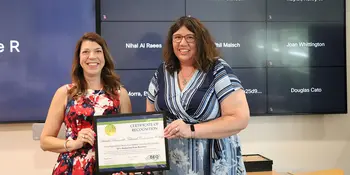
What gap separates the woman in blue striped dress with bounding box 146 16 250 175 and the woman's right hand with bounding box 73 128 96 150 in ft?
1.06

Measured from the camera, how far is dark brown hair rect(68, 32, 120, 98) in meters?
1.72

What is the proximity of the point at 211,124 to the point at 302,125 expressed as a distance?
1.65 m

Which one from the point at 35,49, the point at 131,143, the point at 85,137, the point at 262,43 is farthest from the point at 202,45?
the point at 35,49

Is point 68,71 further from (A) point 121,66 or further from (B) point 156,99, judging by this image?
(B) point 156,99

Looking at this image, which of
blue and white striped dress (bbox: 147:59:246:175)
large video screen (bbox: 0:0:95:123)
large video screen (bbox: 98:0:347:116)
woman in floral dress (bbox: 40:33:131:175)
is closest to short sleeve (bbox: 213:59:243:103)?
blue and white striped dress (bbox: 147:59:246:175)

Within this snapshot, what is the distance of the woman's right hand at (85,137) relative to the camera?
156 cm

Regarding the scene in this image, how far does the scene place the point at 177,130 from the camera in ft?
5.03

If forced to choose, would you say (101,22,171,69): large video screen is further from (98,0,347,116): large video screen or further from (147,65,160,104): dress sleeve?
(147,65,160,104): dress sleeve

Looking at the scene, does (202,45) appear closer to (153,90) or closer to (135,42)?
(153,90)

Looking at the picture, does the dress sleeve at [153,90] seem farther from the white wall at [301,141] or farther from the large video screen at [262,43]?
the white wall at [301,141]

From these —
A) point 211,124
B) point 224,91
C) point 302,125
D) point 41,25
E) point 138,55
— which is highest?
point 41,25

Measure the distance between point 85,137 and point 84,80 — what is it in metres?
0.33

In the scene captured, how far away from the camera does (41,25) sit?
261cm

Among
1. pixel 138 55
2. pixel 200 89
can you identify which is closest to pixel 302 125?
pixel 138 55
